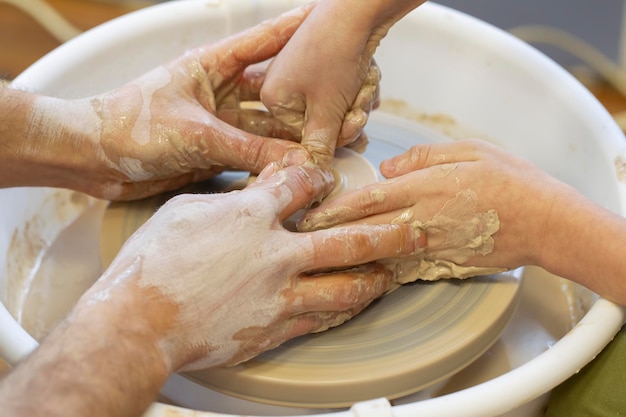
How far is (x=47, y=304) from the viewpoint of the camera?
132cm

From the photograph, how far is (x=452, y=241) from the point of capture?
1.12m

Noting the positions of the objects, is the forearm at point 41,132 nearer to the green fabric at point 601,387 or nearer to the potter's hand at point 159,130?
the potter's hand at point 159,130

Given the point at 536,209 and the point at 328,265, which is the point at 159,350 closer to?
the point at 328,265

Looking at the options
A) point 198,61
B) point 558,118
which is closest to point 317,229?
point 198,61

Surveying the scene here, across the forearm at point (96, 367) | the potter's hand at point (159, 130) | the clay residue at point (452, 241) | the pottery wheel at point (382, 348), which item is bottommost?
the pottery wheel at point (382, 348)

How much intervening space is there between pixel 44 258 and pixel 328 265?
27.5 inches

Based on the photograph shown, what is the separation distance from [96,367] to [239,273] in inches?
8.9

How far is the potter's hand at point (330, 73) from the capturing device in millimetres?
1135

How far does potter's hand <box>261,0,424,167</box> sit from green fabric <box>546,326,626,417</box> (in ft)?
1.71

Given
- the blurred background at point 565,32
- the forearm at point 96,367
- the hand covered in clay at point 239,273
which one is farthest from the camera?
the blurred background at point 565,32

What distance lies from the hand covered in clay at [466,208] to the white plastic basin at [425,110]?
16cm

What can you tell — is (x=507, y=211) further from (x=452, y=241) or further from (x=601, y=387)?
(x=601, y=387)

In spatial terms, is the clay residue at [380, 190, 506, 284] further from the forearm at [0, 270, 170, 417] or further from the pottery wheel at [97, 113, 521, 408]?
the forearm at [0, 270, 170, 417]

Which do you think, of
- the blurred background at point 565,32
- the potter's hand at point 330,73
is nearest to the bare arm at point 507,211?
the potter's hand at point 330,73
